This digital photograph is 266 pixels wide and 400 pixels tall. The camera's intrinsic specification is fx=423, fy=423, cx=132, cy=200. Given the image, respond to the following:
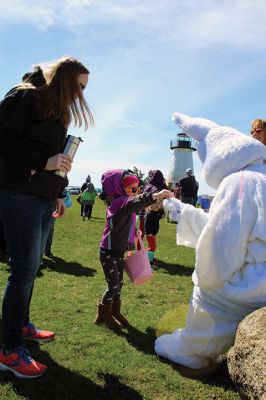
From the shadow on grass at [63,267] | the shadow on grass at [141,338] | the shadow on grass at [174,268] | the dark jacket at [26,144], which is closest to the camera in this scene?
the dark jacket at [26,144]

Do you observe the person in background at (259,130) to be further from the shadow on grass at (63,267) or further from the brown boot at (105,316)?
the shadow on grass at (63,267)

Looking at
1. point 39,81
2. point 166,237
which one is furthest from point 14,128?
point 166,237

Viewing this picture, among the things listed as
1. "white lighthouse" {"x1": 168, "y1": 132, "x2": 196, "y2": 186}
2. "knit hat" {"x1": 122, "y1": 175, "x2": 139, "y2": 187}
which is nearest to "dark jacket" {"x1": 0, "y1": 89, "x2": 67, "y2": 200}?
"knit hat" {"x1": 122, "y1": 175, "x2": 139, "y2": 187}

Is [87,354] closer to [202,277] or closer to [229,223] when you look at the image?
[202,277]

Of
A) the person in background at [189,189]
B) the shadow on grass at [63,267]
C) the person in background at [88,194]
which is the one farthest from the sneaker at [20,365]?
the person in background at [88,194]

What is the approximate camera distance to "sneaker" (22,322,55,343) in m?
3.59

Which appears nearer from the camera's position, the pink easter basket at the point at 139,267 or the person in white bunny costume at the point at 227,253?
the person in white bunny costume at the point at 227,253

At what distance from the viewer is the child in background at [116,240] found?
4273 mm

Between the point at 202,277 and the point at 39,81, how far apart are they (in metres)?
1.84

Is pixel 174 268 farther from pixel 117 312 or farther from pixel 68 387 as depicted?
pixel 68 387

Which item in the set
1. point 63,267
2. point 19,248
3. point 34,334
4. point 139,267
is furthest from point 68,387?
point 63,267

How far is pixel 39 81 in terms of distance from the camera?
3.02 metres

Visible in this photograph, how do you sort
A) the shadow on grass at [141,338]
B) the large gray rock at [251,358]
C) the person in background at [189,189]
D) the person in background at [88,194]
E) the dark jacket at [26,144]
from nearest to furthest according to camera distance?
1. the large gray rock at [251,358]
2. the dark jacket at [26,144]
3. the shadow on grass at [141,338]
4. the person in background at [189,189]
5. the person in background at [88,194]

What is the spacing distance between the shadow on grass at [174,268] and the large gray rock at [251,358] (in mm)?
4746
